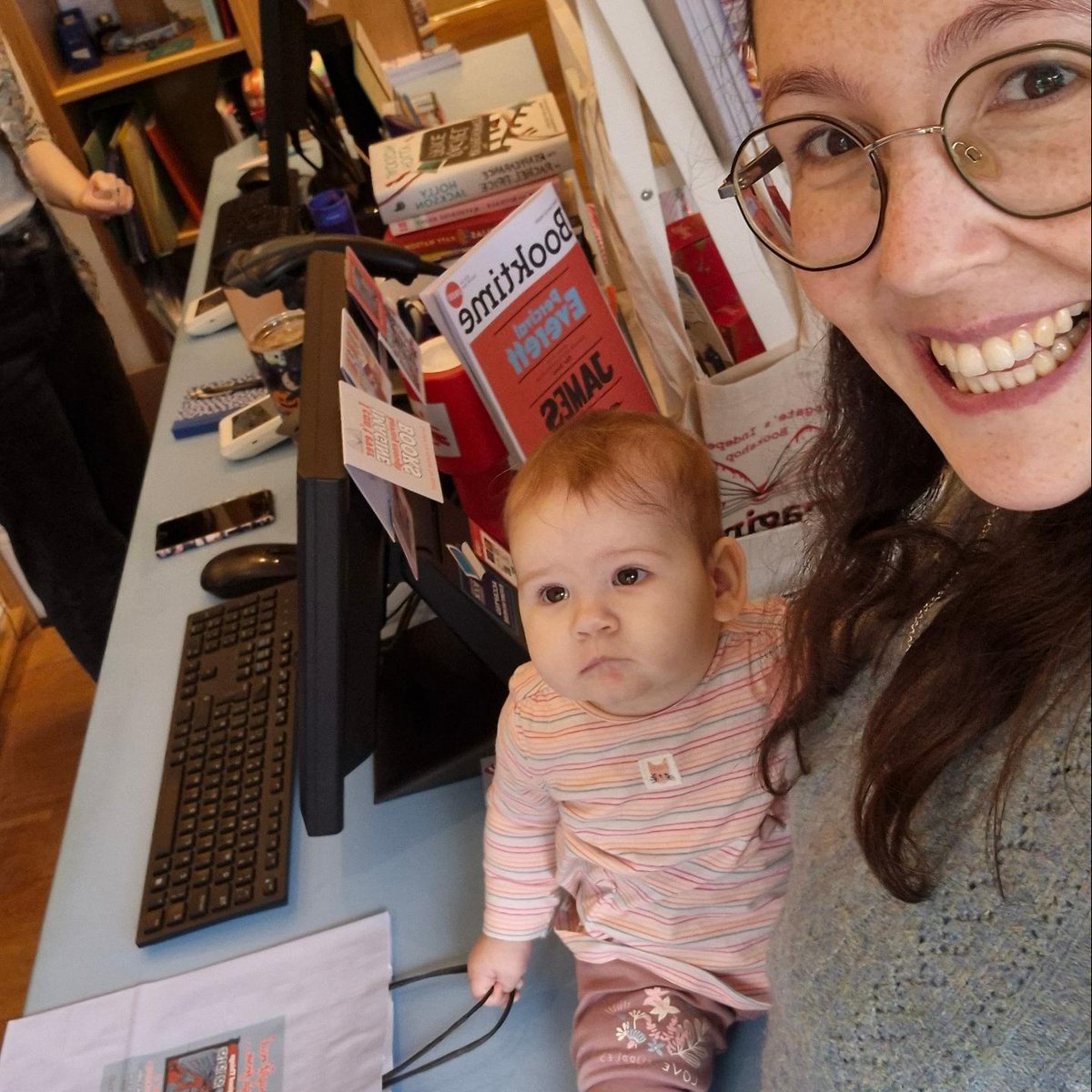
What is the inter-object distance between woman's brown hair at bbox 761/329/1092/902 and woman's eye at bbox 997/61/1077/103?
0.22 meters

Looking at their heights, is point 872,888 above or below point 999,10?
below

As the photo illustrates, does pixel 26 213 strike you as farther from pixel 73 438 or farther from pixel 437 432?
pixel 437 432

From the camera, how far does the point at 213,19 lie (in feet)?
11.1

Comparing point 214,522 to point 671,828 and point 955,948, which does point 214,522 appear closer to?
point 671,828

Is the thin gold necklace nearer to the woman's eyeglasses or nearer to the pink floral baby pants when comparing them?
the woman's eyeglasses

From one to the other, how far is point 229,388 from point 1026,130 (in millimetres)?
1689

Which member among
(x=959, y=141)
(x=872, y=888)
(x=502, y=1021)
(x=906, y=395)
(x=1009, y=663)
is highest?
(x=959, y=141)

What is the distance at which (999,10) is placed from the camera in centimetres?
51

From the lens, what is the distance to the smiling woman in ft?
1.75

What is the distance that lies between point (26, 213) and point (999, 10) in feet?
7.13

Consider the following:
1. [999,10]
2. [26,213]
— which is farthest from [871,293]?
[26,213]

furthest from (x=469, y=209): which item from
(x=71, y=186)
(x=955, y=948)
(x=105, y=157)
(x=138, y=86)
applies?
(x=138, y=86)

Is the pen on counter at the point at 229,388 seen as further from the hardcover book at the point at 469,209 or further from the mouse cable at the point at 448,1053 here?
the mouse cable at the point at 448,1053

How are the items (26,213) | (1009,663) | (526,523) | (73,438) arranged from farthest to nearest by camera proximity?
(73,438)
(26,213)
(526,523)
(1009,663)
